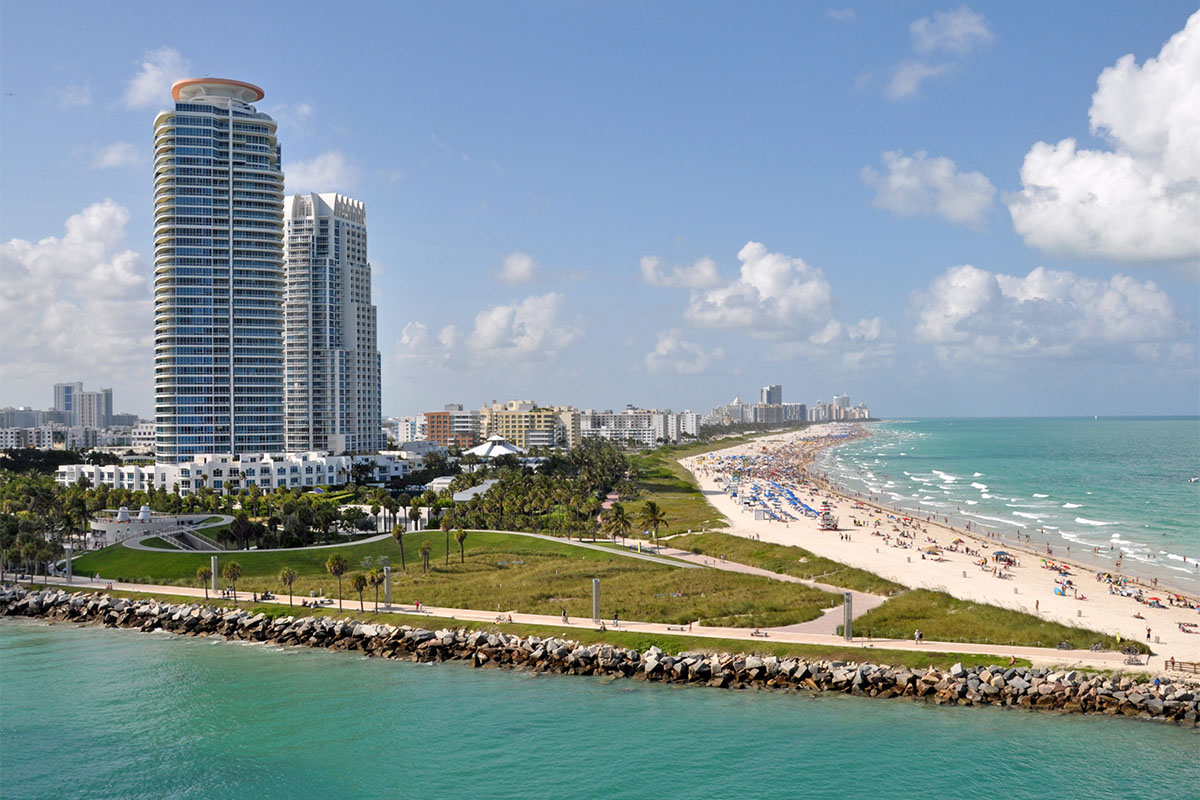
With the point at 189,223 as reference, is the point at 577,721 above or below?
below

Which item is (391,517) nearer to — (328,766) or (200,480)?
(200,480)

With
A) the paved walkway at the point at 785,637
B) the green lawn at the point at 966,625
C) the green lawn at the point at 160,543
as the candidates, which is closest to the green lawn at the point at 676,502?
the paved walkway at the point at 785,637

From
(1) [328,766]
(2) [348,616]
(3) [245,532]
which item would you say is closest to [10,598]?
(3) [245,532]

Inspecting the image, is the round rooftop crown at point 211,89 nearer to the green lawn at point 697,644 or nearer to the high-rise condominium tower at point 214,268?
the high-rise condominium tower at point 214,268

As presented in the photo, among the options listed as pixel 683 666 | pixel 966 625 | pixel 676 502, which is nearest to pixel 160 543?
pixel 683 666

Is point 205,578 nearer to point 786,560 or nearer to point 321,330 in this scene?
point 786,560

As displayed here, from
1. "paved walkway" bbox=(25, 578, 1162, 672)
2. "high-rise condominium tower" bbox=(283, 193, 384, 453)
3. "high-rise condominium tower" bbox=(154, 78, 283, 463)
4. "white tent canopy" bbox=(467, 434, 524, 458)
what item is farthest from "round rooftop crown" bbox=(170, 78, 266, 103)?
"paved walkway" bbox=(25, 578, 1162, 672)

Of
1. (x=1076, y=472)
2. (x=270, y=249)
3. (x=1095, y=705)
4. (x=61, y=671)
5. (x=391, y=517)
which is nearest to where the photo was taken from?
(x=1095, y=705)
